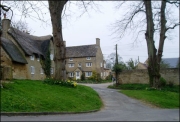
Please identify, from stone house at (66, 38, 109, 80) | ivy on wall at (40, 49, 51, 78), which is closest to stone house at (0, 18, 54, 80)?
ivy on wall at (40, 49, 51, 78)

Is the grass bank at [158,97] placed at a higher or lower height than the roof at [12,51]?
lower

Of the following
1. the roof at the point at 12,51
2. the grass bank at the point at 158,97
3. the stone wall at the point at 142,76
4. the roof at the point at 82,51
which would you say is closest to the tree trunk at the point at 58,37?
the grass bank at the point at 158,97

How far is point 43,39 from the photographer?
155 feet

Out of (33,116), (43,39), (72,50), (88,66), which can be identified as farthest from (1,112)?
(72,50)

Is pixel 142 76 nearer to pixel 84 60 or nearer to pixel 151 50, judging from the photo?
pixel 151 50

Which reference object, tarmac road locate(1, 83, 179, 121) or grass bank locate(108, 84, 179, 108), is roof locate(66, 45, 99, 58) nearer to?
grass bank locate(108, 84, 179, 108)

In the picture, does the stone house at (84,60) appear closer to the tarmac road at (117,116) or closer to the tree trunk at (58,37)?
the tree trunk at (58,37)

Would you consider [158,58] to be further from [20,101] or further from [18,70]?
[18,70]

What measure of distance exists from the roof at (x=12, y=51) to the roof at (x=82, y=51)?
29.6 metres

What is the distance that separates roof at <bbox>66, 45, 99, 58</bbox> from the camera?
211ft

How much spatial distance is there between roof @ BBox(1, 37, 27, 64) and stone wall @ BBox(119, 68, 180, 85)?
54.7ft

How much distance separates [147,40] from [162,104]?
895 cm

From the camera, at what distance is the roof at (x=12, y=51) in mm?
32766

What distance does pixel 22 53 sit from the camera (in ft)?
122
